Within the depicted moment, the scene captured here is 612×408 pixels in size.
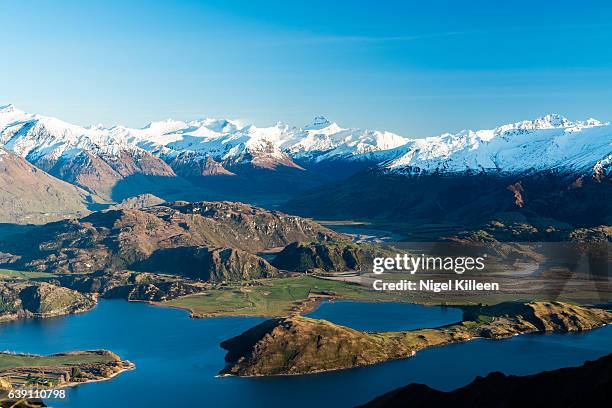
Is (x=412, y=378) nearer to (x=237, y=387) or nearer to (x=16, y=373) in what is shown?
(x=237, y=387)

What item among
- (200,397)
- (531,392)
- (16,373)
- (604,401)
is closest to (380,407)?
(531,392)

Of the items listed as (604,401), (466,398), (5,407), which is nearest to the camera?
(604,401)

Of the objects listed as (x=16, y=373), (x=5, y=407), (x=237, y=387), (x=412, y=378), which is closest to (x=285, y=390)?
(x=237, y=387)

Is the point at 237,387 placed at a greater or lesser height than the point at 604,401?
lesser

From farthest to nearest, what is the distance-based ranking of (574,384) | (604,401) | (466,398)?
(466,398), (574,384), (604,401)

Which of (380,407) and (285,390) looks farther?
(285,390)

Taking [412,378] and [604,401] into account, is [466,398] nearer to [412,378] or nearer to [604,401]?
[604,401]
